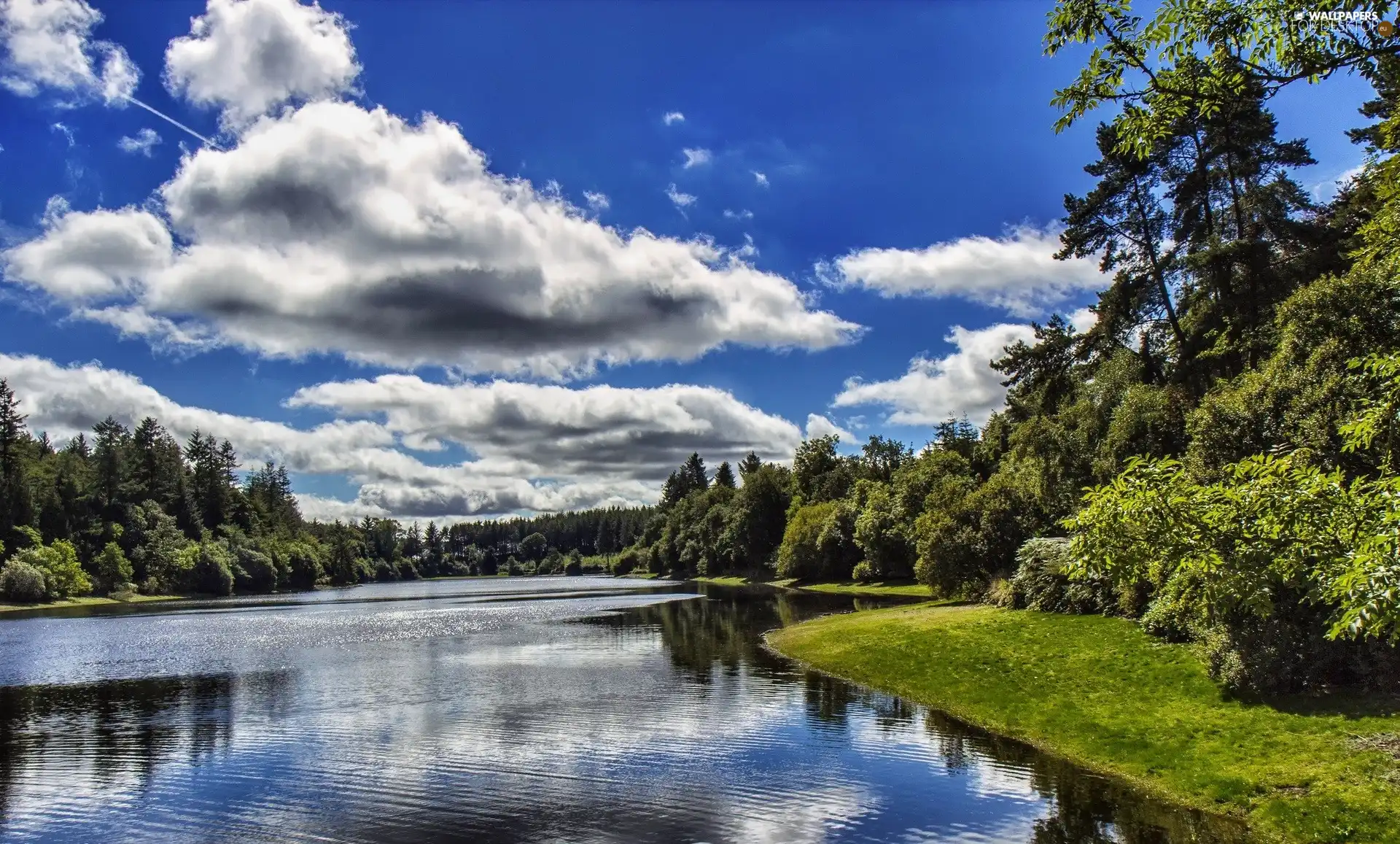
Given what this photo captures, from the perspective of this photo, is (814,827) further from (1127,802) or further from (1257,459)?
(1257,459)

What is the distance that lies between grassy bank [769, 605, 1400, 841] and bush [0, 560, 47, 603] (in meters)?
127

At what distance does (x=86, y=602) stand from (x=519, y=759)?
14226 cm

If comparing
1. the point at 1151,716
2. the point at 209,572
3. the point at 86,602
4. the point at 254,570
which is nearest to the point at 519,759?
the point at 1151,716

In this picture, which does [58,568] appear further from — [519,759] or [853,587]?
[519,759]

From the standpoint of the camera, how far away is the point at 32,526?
460 ft

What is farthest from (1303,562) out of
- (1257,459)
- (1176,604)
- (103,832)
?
(103,832)

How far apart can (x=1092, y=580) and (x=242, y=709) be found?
38.4 metres

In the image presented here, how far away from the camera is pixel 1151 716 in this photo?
82.4 feet

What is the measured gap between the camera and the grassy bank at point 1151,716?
17.7m

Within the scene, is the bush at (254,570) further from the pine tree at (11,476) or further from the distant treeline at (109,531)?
the pine tree at (11,476)

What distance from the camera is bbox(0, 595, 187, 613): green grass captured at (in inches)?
4700

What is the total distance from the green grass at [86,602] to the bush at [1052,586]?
4987 inches

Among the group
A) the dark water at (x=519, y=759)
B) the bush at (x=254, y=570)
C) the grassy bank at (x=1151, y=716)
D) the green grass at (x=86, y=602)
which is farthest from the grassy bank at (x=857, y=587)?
the bush at (x=254, y=570)

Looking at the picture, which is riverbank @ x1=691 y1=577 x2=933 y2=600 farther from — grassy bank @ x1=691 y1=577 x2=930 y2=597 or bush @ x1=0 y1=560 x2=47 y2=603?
bush @ x1=0 y1=560 x2=47 y2=603
